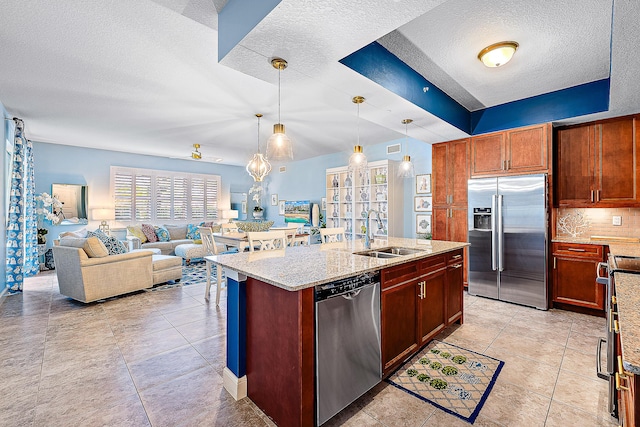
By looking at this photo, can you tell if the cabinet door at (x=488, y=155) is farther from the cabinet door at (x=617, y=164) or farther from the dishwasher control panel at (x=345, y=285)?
the dishwasher control panel at (x=345, y=285)

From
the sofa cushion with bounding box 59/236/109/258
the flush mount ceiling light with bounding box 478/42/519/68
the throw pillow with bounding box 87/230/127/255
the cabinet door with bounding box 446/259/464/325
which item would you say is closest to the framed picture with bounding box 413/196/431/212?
the cabinet door with bounding box 446/259/464/325

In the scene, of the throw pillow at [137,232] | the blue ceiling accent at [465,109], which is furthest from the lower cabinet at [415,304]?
the throw pillow at [137,232]

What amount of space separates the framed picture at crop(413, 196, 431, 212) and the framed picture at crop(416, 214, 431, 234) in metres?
0.12

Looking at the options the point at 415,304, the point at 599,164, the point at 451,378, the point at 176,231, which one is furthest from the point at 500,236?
the point at 176,231

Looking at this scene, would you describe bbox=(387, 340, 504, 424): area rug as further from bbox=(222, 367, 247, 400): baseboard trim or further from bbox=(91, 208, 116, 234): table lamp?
bbox=(91, 208, 116, 234): table lamp

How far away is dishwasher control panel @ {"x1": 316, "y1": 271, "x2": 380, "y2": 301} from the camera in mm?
1673

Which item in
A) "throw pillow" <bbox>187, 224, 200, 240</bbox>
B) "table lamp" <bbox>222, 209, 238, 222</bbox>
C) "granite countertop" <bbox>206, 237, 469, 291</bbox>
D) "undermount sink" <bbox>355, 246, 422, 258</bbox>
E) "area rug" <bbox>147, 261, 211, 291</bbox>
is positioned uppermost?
"table lamp" <bbox>222, 209, 238, 222</bbox>

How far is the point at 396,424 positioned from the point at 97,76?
4.22 m

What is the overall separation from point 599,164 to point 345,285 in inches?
153

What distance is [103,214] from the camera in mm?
6355

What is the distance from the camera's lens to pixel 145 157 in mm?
7539

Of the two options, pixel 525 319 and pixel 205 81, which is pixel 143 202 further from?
pixel 525 319

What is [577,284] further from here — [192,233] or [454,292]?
[192,233]

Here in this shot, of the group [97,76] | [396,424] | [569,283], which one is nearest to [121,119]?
[97,76]
